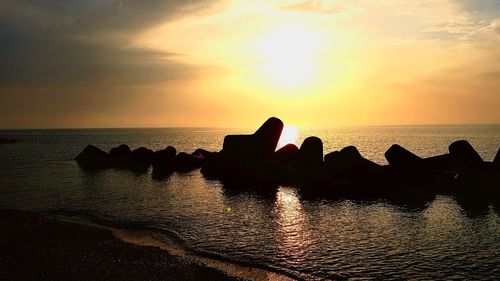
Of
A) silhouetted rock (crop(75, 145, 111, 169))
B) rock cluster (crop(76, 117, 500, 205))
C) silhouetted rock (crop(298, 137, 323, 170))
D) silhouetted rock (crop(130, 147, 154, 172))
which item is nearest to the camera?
rock cluster (crop(76, 117, 500, 205))

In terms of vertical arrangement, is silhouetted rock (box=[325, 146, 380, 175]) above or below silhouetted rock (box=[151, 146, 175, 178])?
above

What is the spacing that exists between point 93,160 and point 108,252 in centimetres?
3992

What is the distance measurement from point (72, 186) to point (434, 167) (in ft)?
95.8

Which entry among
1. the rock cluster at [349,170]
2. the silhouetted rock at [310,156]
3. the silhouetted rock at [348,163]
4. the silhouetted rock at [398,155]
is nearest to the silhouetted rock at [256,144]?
the rock cluster at [349,170]

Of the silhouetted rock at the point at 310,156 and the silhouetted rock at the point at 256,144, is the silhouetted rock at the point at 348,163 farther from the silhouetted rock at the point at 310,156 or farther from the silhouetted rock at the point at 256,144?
the silhouetted rock at the point at 256,144

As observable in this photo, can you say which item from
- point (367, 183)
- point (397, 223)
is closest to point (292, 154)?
point (367, 183)

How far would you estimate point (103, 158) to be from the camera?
5053 centimetres

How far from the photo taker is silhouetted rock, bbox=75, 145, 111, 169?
4881 cm

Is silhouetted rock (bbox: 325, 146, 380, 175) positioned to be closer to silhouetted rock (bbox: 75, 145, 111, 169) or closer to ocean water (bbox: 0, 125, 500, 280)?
ocean water (bbox: 0, 125, 500, 280)

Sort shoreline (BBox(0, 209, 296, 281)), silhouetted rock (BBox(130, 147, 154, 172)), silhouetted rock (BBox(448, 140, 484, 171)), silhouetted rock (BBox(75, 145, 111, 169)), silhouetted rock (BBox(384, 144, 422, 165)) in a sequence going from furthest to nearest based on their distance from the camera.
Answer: silhouetted rock (BBox(75, 145, 111, 169)) → silhouetted rock (BBox(130, 147, 154, 172)) → silhouetted rock (BBox(384, 144, 422, 165)) → silhouetted rock (BBox(448, 140, 484, 171)) → shoreline (BBox(0, 209, 296, 281))

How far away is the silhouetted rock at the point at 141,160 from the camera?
1814 inches

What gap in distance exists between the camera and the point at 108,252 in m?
13.7

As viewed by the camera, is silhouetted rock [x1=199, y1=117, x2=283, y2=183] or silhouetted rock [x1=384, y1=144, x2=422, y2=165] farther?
silhouetted rock [x1=199, y1=117, x2=283, y2=183]

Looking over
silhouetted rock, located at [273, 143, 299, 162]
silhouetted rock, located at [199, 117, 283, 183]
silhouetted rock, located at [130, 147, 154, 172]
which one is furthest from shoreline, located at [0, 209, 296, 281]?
silhouetted rock, located at [130, 147, 154, 172]
